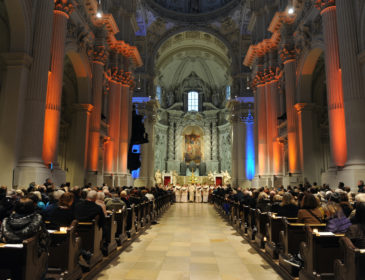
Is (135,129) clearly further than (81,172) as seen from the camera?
Yes

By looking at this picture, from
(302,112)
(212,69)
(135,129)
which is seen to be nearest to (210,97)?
(212,69)

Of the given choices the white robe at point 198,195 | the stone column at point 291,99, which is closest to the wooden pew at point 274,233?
the stone column at point 291,99

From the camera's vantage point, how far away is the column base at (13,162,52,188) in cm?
864

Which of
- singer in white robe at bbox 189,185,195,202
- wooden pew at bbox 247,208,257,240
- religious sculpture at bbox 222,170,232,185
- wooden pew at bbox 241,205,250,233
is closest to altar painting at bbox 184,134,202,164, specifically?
religious sculpture at bbox 222,170,232,185

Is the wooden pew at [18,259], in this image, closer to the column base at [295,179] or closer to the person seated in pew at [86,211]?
the person seated in pew at [86,211]

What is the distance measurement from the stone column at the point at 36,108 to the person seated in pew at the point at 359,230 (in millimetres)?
7874

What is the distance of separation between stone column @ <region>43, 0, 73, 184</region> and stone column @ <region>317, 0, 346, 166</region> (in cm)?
889

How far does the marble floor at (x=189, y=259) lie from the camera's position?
16.5ft

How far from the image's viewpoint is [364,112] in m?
9.19

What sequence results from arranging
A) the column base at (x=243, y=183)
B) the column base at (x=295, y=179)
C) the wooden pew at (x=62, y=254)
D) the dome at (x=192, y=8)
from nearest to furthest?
1. the wooden pew at (x=62, y=254)
2. the column base at (x=295, y=179)
3. the column base at (x=243, y=183)
4. the dome at (x=192, y=8)

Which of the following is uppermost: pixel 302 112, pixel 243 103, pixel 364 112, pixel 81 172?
pixel 243 103

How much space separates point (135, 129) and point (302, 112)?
1060 cm

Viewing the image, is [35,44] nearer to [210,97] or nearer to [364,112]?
[364,112]

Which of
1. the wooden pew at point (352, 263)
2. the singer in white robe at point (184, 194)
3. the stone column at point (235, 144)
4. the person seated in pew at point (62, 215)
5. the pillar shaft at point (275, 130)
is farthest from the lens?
the stone column at point (235, 144)
